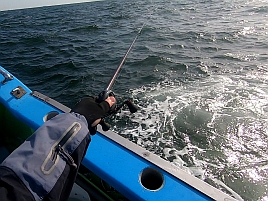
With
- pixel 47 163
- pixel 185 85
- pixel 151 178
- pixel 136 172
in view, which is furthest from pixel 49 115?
pixel 185 85

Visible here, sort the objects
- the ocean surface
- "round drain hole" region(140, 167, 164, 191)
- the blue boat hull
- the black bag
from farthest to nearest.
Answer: the ocean surface
"round drain hole" region(140, 167, 164, 191)
the blue boat hull
the black bag

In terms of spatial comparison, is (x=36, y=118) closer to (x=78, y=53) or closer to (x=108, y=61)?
(x=108, y=61)

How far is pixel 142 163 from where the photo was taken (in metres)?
1.96

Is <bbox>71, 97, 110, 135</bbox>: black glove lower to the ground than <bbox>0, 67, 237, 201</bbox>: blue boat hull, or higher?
higher

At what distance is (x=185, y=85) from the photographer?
570cm

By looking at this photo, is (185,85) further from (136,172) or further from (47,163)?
(47,163)

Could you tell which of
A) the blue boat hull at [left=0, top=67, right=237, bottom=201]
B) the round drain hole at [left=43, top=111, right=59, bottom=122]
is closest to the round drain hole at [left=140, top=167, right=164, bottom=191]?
the blue boat hull at [left=0, top=67, right=237, bottom=201]

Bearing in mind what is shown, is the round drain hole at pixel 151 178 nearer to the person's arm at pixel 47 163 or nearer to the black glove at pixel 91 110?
the black glove at pixel 91 110

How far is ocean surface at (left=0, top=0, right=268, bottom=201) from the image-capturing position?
3516 mm

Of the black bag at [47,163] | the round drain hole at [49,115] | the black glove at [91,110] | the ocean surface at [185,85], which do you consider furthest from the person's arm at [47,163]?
the ocean surface at [185,85]

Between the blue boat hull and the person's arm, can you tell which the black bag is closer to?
the person's arm

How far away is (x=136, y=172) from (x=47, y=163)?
104 cm

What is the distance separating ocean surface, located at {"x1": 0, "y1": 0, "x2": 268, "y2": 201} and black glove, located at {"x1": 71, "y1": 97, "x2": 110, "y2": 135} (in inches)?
93.7

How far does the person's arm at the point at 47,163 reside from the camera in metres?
0.88
